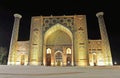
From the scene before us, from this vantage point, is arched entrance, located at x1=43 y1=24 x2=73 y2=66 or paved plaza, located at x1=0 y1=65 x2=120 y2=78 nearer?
paved plaza, located at x1=0 y1=65 x2=120 y2=78

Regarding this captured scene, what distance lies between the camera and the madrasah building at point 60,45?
67.7 feet

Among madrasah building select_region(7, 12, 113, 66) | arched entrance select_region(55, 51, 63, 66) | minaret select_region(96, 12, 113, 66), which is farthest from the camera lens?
arched entrance select_region(55, 51, 63, 66)

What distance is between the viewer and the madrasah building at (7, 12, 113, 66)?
2064 centimetres

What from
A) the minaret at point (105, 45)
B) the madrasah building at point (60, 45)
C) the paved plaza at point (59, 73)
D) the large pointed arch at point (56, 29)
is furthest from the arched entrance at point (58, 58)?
the paved plaza at point (59, 73)

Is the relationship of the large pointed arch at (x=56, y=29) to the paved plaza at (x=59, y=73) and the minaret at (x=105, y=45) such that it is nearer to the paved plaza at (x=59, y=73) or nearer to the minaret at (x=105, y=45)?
the minaret at (x=105, y=45)

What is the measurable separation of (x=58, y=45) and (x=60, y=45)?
1.01 ft

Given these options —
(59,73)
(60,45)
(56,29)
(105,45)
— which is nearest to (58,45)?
(60,45)

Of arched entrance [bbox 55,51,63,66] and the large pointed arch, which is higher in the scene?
the large pointed arch

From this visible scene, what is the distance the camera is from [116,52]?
2758cm

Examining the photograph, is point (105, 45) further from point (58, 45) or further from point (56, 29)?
point (56, 29)

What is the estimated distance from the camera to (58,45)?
22234 millimetres

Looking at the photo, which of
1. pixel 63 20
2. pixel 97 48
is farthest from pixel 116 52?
pixel 63 20

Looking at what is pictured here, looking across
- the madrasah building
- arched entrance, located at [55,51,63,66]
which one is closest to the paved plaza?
the madrasah building

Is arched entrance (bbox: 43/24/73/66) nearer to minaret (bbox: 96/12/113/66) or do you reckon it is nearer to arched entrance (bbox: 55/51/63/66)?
arched entrance (bbox: 55/51/63/66)
